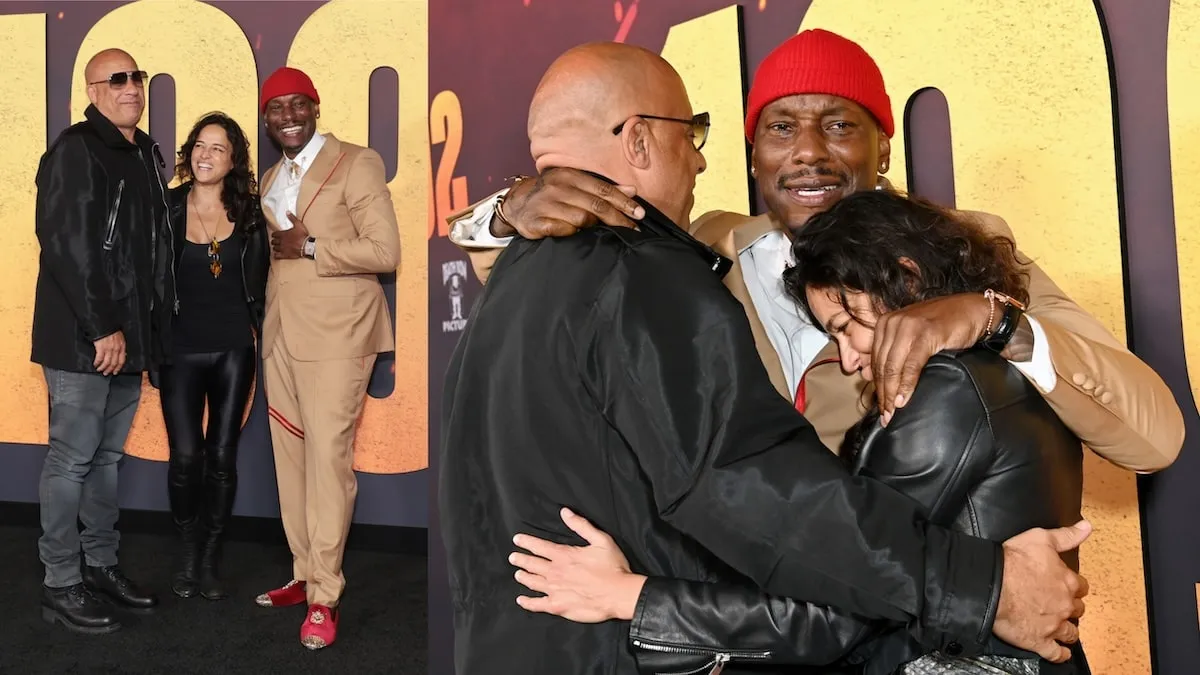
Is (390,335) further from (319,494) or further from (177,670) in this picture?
(177,670)

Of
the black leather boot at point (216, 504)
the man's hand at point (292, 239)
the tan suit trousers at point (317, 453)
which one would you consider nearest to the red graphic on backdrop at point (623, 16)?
the man's hand at point (292, 239)

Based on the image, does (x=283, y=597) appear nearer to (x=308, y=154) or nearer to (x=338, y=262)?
(x=338, y=262)

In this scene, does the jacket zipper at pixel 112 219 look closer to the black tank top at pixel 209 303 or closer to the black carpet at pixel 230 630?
the black tank top at pixel 209 303

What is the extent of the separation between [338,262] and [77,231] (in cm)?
95

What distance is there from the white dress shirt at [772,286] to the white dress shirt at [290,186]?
2.68 meters

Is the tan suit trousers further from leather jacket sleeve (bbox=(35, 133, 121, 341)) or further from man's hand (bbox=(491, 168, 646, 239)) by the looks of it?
man's hand (bbox=(491, 168, 646, 239))

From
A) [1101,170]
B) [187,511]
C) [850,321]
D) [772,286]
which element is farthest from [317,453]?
[850,321]

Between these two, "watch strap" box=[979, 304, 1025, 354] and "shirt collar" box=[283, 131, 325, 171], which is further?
"shirt collar" box=[283, 131, 325, 171]

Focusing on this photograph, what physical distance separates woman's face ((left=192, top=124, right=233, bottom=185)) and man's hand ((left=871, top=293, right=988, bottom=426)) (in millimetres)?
3764

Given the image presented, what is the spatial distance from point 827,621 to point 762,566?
0.56 feet

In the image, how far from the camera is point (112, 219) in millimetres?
4109

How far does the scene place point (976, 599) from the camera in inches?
47.8

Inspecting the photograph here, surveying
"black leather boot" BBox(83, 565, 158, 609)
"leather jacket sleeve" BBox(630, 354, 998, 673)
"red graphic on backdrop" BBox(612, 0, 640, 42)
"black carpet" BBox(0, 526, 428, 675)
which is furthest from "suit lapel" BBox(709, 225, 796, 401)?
"black leather boot" BBox(83, 565, 158, 609)

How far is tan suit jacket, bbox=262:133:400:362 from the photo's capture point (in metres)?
4.29
